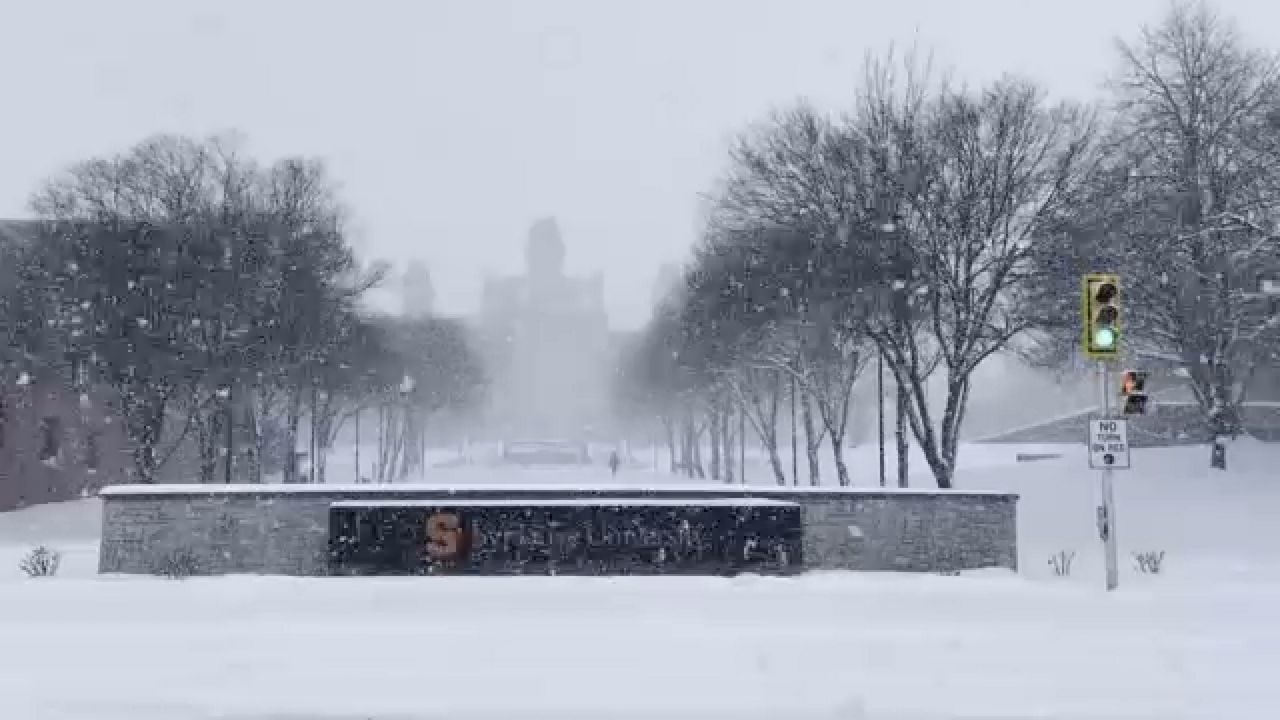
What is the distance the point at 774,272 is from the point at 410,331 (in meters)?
40.0

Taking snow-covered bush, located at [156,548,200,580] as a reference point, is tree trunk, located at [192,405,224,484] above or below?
above

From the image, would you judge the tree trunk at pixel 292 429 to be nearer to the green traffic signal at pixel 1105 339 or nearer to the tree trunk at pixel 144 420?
the tree trunk at pixel 144 420

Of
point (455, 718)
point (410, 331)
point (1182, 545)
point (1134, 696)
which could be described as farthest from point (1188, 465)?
point (410, 331)

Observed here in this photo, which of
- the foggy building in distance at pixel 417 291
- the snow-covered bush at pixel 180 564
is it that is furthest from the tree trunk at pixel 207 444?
the foggy building in distance at pixel 417 291

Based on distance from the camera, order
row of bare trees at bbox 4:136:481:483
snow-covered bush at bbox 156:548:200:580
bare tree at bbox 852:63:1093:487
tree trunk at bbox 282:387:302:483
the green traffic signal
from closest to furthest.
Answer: the green traffic signal
snow-covered bush at bbox 156:548:200:580
bare tree at bbox 852:63:1093:487
row of bare trees at bbox 4:136:481:483
tree trunk at bbox 282:387:302:483

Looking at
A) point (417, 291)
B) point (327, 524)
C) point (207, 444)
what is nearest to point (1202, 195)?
point (327, 524)

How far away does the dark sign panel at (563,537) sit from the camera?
19266mm

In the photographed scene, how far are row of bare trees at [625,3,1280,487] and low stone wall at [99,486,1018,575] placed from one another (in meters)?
8.75

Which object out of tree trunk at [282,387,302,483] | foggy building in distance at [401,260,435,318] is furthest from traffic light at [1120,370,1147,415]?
foggy building in distance at [401,260,435,318]

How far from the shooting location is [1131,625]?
1364cm

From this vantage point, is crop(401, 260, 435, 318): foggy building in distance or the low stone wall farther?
crop(401, 260, 435, 318): foggy building in distance

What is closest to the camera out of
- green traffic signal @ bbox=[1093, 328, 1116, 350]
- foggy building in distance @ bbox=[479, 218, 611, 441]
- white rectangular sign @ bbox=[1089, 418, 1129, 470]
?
green traffic signal @ bbox=[1093, 328, 1116, 350]

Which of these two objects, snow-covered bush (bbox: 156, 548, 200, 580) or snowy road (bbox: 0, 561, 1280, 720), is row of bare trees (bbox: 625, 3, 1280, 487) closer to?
snowy road (bbox: 0, 561, 1280, 720)

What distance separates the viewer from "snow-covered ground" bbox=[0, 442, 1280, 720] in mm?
9508
